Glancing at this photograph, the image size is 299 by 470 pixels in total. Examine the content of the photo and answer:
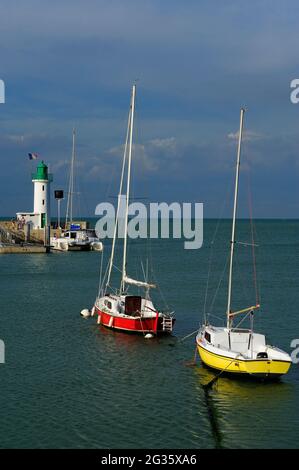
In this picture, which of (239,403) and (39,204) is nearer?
(239,403)

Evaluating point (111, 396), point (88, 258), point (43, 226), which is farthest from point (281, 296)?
point (43, 226)

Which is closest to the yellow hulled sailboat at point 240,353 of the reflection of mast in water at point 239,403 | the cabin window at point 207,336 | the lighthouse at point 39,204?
the cabin window at point 207,336

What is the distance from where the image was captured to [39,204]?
10762 cm

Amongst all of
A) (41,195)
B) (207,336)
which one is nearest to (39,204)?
(41,195)

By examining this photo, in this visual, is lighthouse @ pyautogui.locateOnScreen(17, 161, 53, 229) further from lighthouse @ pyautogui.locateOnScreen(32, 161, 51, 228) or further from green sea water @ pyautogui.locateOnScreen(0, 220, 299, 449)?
green sea water @ pyautogui.locateOnScreen(0, 220, 299, 449)

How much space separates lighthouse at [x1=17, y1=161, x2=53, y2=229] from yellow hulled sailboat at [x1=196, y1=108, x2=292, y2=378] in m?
79.4

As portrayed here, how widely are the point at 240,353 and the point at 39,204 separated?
83.9 m

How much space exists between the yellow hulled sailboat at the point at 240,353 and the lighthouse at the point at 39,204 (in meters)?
79.4

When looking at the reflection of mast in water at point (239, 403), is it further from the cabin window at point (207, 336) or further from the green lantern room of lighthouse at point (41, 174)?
the green lantern room of lighthouse at point (41, 174)

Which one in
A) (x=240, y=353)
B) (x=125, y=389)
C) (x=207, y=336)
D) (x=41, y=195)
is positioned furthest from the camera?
(x=41, y=195)

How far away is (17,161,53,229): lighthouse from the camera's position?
10694cm

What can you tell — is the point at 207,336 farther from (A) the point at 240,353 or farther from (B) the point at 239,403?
(B) the point at 239,403

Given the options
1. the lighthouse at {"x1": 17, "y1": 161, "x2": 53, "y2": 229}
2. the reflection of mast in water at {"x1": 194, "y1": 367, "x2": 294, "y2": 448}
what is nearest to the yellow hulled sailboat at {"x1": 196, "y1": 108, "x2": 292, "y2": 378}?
the reflection of mast in water at {"x1": 194, "y1": 367, "x2": 294, "y2": 448}

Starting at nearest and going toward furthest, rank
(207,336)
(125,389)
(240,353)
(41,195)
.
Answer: (125,389)
(240,353)
(207,336)
(41,195)
